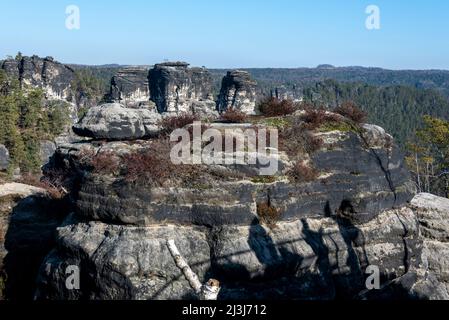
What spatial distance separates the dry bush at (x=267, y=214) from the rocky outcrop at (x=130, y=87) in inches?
2886

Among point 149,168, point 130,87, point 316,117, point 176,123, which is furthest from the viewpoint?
point 130,87

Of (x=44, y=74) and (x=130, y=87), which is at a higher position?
(x=44, y=74)

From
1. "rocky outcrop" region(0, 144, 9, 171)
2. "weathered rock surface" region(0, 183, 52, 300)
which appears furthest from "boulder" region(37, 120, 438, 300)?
"rocky outcrop" region(0, 144, 9, 171)

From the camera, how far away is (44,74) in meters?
95.1

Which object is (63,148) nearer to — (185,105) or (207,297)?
(207,297)

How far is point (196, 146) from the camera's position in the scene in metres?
14.6

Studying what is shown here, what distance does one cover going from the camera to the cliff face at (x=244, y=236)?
12688mm

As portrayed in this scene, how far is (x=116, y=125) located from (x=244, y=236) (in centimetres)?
638

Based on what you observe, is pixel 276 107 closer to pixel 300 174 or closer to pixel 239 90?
pixel 300 174

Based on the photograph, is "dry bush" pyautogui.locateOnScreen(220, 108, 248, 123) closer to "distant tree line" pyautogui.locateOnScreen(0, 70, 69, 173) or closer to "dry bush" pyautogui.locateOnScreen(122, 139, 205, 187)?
"dry bush" pyautogui.locateOnScreen(122, 139, 205, 187)

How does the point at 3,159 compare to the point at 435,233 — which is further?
the point at 3,159

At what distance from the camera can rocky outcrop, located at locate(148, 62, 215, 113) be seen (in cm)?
8838

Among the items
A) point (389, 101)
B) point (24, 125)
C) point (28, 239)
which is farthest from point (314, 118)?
point (389, 101)

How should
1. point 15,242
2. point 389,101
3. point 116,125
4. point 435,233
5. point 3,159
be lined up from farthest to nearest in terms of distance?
point 389,101 → point 3,159 → point 435,233 → point 15,242 → point 116,125
